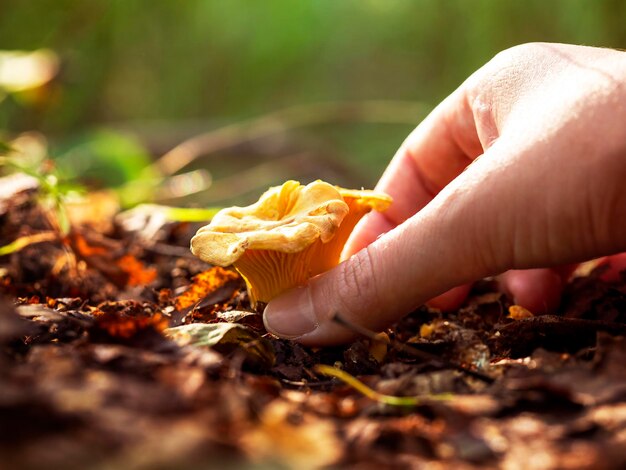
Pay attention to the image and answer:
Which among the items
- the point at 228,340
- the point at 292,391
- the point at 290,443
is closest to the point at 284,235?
the point at 228,340

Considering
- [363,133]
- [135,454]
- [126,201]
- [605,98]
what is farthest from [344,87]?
[135,454]

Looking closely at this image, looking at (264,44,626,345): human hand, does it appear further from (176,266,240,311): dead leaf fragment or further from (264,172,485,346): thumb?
(176,266,240,311): dead leaf fragment

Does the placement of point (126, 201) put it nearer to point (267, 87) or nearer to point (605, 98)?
point (605, 98)

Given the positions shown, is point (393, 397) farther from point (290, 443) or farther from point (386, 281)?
point (386, 281)

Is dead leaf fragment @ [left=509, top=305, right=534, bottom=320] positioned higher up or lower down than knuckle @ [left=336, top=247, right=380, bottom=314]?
lower down

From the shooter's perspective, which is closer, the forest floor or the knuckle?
the forest floor

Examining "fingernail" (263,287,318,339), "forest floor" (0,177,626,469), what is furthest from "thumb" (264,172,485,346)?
"forest floor" (0,177,626,469)
